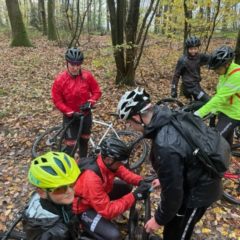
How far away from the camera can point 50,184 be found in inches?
99.3

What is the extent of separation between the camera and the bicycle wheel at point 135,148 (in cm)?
622

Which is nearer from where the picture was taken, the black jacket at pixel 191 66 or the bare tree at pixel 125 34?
the black jacket at pixel 191 66

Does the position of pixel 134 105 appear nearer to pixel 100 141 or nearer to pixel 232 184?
pixel 232 184

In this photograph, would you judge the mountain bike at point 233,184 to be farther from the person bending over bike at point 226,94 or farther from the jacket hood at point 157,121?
the jacket hood at point 157,121

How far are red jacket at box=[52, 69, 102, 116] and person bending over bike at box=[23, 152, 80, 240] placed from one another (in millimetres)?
2897

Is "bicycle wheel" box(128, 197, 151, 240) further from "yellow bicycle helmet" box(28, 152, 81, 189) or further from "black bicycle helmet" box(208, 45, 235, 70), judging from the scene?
"black bicycle helmet" box(208, 45, 235, 70)

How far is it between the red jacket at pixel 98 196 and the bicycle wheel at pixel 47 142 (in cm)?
300

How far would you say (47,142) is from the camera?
6.81 meters

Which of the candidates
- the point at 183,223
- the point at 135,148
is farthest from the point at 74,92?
the point at 183,223

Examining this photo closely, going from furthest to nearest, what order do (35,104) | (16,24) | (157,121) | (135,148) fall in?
(16,24) < (35,104) < (135,148) < (157,121)

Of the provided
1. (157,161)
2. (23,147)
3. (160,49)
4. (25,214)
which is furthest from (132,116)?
(160,49)

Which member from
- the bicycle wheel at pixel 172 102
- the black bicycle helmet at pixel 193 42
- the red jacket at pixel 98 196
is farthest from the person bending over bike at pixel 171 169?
the bicycle wheel at pixel 172 102

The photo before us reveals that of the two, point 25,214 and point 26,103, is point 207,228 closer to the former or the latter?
point 25,214

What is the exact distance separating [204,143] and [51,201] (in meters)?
1.51
